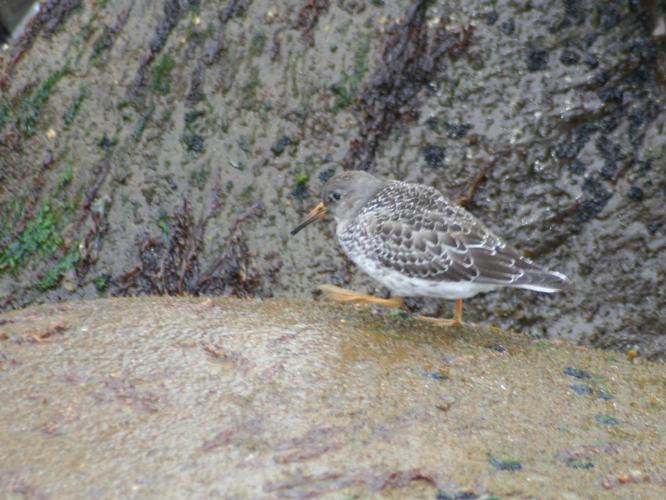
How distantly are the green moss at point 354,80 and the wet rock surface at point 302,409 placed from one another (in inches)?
58.4

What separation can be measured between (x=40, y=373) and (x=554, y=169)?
324cm

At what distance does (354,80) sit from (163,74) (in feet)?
4.23

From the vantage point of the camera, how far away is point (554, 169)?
597 centimetres

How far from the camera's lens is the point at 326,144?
244 inches

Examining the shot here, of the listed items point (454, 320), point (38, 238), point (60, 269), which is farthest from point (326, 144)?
point (38, 238)

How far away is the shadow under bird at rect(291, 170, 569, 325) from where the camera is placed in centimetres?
525

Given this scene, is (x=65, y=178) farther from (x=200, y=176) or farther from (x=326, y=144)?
(x=326, y=144)

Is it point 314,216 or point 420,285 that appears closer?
point 420,285

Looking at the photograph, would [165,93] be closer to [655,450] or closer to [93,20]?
[93,20]

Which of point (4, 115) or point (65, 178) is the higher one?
point (4, 115)

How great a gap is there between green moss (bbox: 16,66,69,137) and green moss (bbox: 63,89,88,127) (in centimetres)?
19

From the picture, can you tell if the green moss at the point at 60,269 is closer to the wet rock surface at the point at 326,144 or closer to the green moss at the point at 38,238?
the wet rock surface at the point at 326,144

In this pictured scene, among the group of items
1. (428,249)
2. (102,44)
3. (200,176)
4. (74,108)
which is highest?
(102,44)

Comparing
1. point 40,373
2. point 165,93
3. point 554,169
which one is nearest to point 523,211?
point 554,169
